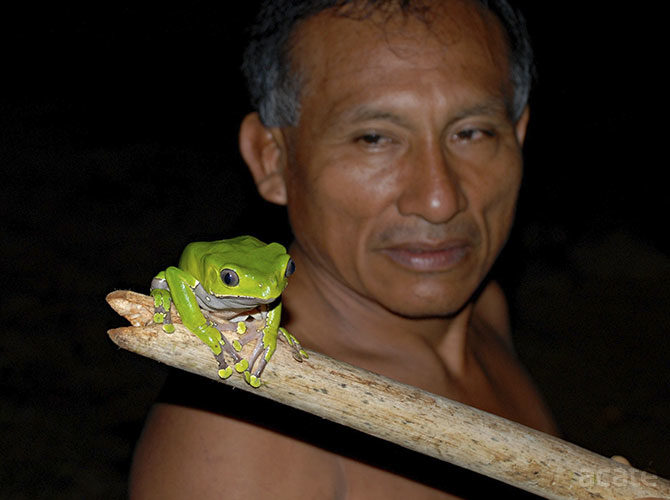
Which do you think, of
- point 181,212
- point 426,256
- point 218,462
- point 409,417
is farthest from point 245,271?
point 181,212

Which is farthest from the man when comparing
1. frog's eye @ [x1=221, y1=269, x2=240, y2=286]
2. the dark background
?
the dark background

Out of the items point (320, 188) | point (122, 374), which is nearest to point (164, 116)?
point (122, 374)

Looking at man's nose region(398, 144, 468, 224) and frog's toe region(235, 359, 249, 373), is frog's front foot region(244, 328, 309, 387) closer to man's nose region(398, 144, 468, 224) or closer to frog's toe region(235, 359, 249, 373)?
frog's toe region(235, 359, 249, 373)

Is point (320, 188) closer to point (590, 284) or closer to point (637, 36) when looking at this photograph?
point (590, 284)

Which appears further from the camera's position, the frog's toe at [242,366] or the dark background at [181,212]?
the dark background at [181,212]

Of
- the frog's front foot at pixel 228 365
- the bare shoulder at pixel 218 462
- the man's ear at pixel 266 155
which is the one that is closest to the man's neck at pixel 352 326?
the man's ear at pixel 266 155

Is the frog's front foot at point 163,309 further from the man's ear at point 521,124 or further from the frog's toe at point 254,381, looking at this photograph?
the man's ear at point 521,124

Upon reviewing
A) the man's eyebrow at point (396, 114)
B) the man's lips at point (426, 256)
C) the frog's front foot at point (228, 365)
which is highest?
the man's eyebrow at point (396, 114)
